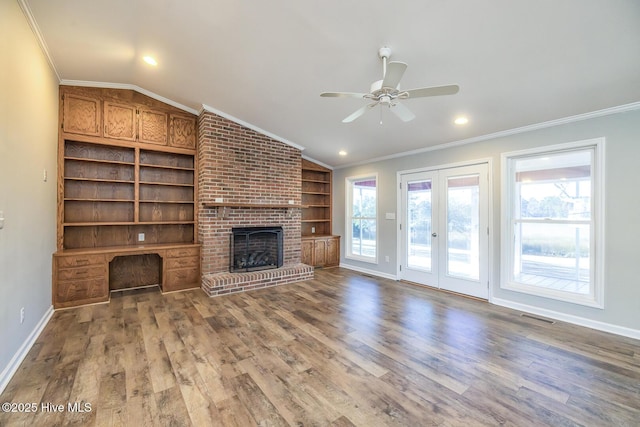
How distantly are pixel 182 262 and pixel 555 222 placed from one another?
5410mm

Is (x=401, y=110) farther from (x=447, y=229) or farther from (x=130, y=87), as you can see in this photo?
(x=130, y=87)

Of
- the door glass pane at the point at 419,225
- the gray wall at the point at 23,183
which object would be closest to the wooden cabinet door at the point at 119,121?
the gray wall at the point at 23,183

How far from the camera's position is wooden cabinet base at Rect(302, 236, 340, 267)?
242 inches

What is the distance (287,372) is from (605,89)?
4.03 meters

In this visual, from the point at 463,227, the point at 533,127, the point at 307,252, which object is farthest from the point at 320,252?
the point at 533,127

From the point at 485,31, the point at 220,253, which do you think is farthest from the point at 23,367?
the point at 485,31

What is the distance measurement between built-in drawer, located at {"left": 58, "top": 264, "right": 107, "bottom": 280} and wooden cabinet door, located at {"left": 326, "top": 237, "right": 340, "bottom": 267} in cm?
416

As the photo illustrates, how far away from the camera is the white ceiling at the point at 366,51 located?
2176 mm

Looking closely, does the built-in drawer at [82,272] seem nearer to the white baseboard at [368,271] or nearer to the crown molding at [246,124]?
the crown molding at [246,124]

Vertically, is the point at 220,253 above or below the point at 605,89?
below

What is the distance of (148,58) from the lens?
3.49 meters

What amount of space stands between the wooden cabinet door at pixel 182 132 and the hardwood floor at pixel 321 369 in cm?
272

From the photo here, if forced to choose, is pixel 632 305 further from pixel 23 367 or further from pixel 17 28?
pixel 17 28

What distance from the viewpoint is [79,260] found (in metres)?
3.81
